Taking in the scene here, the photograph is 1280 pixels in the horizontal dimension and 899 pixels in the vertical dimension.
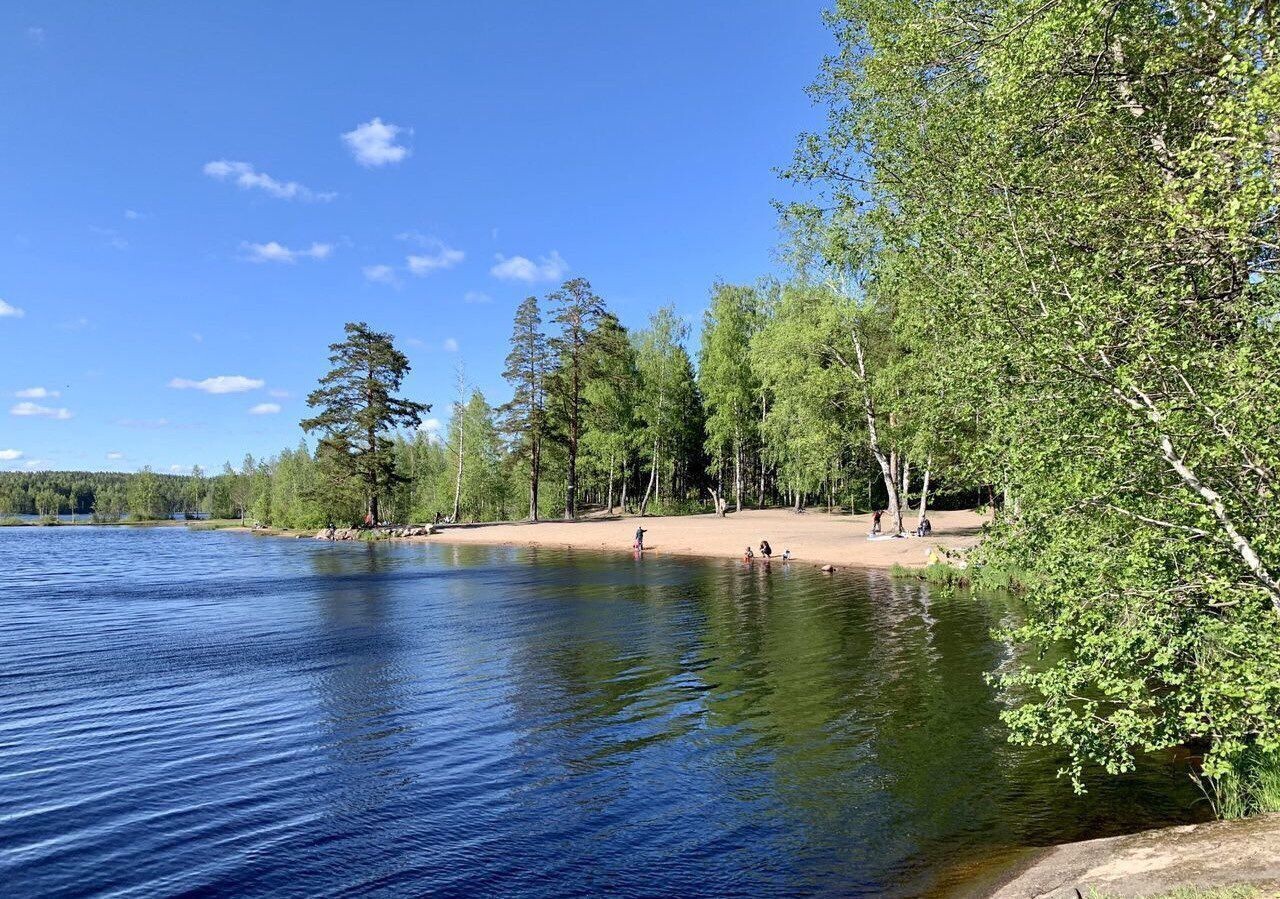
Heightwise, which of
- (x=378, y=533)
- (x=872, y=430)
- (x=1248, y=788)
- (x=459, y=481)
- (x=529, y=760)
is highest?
(x=872, y=430)

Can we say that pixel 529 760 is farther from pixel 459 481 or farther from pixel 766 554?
pixel 459 481

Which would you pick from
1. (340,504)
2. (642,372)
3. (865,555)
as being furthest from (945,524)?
(340,504)

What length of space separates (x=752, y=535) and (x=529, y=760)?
41.2 metres

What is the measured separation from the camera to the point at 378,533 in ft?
240

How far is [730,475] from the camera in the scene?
87.3 metres

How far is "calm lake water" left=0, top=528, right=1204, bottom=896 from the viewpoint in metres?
9.30

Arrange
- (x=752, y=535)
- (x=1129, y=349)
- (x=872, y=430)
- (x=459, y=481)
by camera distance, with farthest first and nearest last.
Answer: (x=459, y=481)
(x=752, y=535)
(x=872, y=430)
(x=1129, y=349)

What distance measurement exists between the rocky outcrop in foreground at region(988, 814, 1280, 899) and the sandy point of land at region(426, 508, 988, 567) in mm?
26263

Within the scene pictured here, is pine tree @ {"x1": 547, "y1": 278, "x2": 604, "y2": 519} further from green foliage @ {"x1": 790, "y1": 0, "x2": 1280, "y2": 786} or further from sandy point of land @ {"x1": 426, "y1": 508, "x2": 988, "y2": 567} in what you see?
green foliage @ {"x1": 790, "y1": 0, "x2": 1280, "y2": 786}

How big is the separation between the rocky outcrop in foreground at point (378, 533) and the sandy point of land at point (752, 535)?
2.12 metres

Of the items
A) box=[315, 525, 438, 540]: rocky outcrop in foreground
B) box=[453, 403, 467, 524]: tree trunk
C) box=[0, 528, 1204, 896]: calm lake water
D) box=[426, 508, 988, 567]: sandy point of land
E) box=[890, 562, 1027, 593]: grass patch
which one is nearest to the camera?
box=[0, 528, 1204, 896]: calm lake water

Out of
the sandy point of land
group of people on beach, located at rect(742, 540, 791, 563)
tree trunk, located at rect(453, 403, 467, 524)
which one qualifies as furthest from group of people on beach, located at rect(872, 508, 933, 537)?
tree trunk, located at rect(453, 403, 467, 524)

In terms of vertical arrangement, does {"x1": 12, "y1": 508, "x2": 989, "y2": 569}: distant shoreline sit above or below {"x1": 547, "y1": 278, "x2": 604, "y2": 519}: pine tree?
below

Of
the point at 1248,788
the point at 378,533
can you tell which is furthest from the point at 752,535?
the point at 1248,788
